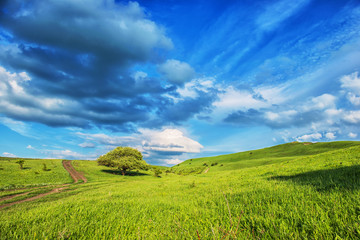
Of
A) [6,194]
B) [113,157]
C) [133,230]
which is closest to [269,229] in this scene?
[133,230]

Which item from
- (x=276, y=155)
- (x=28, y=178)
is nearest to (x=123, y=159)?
(x=28, y=178)

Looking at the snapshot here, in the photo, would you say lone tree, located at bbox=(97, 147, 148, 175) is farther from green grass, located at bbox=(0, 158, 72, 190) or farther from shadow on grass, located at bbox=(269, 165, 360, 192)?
shadow on grass, located at bbox=(269, 165, 360, 192)

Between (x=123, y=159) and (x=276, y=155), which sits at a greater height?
(x=123, y=159)

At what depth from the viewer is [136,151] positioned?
6850 cm

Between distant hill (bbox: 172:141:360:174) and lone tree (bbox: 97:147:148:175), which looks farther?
distant hill (bbox: 172:141:360:174)

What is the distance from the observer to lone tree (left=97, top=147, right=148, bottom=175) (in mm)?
58469

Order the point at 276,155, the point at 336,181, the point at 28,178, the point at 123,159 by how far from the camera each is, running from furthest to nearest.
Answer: the point at 276,155 → the point at 123,159 → the point at 28,178 → the point at 336,181

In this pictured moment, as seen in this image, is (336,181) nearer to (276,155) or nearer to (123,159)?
(123,159)

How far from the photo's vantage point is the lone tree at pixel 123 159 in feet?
192

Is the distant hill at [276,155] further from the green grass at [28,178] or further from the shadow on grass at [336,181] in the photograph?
the green grass at [28,178]

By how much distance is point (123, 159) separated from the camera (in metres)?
59.7

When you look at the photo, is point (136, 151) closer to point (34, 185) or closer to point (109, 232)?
point (34, 185)

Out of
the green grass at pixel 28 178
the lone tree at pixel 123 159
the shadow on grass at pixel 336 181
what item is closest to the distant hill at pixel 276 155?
the lone tree at pixel 123 159

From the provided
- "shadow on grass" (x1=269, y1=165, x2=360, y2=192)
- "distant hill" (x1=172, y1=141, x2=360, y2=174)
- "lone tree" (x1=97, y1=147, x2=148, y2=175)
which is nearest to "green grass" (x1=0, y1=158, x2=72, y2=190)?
"lone tree" (x1=97, y1=147, x2=148, y2=175)
